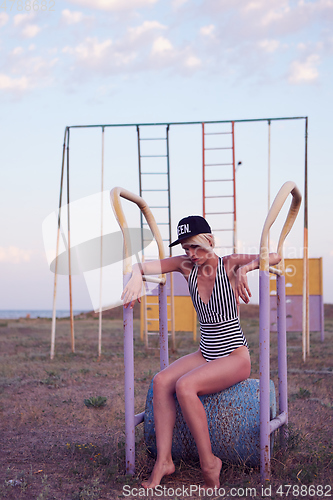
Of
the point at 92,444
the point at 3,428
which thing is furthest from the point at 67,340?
the point at 92,444

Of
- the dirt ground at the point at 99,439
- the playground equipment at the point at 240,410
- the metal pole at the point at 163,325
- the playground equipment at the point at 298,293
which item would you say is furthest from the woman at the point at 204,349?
the playground equipment at the point at 298,293

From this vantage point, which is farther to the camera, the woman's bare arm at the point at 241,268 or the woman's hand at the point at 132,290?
the woman's hand at the point at 132,290

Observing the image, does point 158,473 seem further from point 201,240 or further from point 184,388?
point 201,240

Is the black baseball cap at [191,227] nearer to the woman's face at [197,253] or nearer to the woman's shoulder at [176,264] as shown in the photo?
the woman's face at [197,253]

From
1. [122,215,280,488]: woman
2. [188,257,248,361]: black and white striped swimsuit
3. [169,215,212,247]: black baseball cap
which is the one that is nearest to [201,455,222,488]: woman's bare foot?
[122,215,280,488]: woman

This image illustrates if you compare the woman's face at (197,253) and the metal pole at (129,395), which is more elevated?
the woman's face at (197,253)

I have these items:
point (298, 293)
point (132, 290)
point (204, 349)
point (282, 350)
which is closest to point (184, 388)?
point (204, 349)

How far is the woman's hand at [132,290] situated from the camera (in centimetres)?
319

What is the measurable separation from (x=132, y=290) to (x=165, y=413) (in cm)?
78

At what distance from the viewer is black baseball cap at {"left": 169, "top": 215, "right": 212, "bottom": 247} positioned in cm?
315

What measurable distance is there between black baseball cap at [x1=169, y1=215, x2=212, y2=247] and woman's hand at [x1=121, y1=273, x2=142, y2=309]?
36 cm

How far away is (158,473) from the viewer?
2963 mm

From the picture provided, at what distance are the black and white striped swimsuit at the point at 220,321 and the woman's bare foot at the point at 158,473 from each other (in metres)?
0.68

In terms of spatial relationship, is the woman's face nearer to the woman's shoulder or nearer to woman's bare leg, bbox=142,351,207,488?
the woman's shoulder
